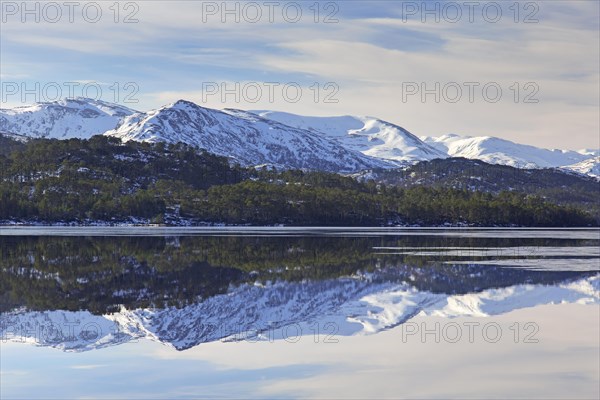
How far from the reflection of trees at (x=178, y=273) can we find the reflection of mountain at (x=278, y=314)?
2319 mm

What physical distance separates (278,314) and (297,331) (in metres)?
5.76

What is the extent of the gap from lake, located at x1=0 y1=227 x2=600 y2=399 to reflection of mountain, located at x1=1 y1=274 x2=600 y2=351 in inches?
4.2

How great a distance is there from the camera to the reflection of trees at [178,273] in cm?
4856

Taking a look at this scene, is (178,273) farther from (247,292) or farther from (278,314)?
(278,314)

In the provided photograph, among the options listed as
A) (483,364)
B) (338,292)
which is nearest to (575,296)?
(338,292)

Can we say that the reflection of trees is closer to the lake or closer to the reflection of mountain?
the lake

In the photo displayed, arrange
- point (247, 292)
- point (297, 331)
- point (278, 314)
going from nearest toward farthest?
point (297, 331) → point (278, 314) → point (247, 292)

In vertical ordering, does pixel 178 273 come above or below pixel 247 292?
below

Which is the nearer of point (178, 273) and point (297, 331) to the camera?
point (297, 331)

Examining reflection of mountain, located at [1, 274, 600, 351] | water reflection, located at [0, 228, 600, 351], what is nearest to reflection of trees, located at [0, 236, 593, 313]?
water reflection, located at [0, 228, 600, 351]

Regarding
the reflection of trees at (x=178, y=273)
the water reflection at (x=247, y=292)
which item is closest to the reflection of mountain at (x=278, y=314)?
the water reflection at (x=247, y=292)

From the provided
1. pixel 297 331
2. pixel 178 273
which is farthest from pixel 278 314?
pixel 178 273

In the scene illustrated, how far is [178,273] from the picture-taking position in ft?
211

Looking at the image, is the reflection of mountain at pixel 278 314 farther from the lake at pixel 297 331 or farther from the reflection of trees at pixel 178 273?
the reflection of trees at pixel 178 273
